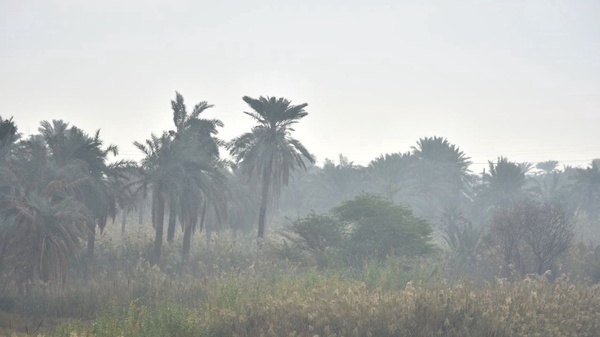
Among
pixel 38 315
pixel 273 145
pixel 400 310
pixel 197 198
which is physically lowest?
pixel 38 315

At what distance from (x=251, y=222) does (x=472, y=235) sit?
22014mm

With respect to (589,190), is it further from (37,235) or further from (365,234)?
(37,235)

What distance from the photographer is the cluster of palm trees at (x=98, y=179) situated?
19859 mm

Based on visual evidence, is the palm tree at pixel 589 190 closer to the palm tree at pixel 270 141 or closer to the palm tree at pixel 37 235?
the palm tree at pixel 270 141

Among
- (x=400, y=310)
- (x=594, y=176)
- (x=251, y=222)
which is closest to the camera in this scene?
(x=400, y=310)

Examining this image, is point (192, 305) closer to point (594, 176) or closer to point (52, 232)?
point (52, 232)

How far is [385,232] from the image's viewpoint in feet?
92.5

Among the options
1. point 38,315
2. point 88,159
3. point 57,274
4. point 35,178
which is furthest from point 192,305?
point 88,159

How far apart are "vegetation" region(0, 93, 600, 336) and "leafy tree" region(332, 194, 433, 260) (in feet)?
0.25

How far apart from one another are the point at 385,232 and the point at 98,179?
45.3 feet

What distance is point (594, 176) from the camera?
191 feet

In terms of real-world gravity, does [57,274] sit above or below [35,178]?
below

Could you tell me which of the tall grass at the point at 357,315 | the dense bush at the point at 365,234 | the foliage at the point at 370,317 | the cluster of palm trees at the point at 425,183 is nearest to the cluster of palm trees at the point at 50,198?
the tall grass at the point at 357,315

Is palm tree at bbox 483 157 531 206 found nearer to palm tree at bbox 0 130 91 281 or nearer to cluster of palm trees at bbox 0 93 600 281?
cluster of palm trees at bbox 0 93 600 281
